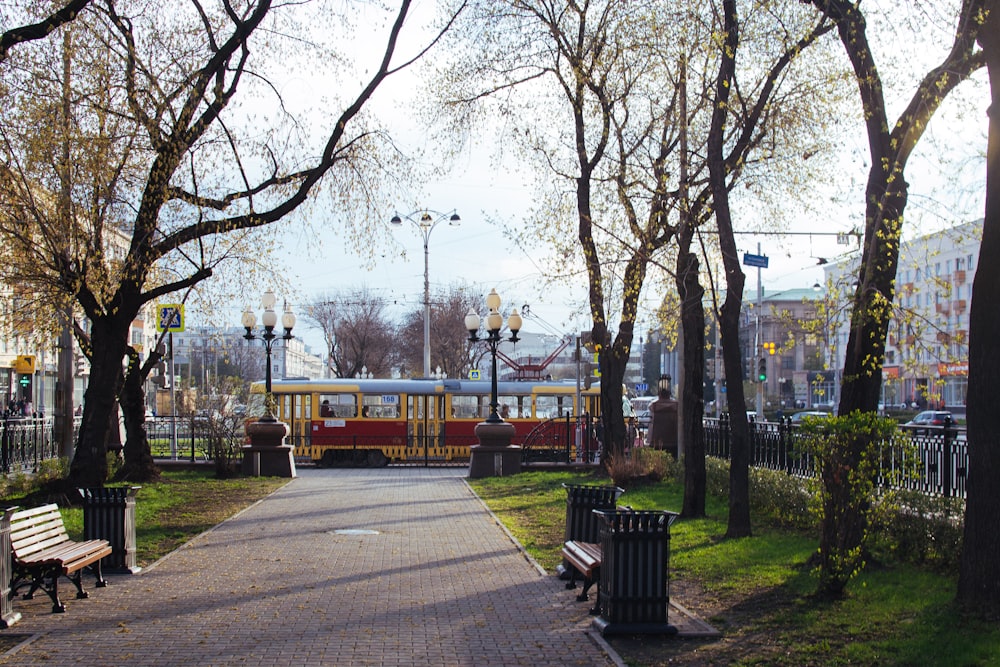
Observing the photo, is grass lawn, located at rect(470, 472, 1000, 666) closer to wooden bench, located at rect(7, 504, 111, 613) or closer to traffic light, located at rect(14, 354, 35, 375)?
wooden bench, located at rect(7, 504, 111, 613)

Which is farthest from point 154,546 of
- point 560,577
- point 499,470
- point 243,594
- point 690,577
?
point 499,470

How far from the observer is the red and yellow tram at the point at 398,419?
35.1 metres

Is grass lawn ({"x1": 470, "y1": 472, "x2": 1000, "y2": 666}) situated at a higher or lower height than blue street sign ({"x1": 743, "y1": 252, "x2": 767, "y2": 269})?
lower

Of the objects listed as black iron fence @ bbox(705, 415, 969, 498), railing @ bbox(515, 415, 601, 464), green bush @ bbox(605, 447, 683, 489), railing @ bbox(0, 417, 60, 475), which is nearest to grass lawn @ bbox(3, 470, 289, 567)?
railing @ bbox(0, 417, 60, 475)

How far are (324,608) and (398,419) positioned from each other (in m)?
26.2

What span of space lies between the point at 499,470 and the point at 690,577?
16381 millimetres

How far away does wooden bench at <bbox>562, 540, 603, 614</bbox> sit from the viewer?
955 centimetres

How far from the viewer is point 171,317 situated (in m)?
22.8

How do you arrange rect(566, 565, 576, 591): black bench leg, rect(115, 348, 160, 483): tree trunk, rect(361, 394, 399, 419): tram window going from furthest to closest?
rect(361, 394, 399, 419): tram window, rect(115, 348, 160, 483): tree trunk, rect(566, 565, 576, 591): black bench leg

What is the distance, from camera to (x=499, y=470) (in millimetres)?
27781

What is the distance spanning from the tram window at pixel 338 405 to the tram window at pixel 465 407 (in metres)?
3.24

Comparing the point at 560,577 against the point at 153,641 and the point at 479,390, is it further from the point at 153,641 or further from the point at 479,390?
the point at 479,390

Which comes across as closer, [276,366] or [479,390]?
[479,390]

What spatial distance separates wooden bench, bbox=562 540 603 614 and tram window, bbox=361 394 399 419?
81.2ft
